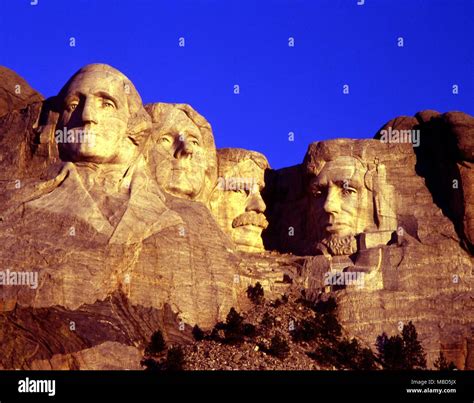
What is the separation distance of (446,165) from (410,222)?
2.22m

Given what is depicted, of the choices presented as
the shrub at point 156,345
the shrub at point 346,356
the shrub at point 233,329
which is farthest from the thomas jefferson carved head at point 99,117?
the shrub at point 346,356

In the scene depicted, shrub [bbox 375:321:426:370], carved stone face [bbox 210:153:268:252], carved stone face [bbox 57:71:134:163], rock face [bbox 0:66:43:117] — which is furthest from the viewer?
rock face [bbox 0:66:43:117]

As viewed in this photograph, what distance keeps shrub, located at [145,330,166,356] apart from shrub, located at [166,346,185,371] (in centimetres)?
40

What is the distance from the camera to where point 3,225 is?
3581cm

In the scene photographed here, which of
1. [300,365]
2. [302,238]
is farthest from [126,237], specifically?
[302,238]

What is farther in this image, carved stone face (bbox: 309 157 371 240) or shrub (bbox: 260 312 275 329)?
carved stone face (bbox: 309 157 371 240)

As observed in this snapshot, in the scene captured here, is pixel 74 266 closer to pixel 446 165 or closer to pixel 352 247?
pixel 352 247

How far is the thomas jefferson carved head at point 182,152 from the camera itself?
40.2 m

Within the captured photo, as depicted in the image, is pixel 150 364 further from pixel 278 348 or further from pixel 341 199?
pixel 341 199

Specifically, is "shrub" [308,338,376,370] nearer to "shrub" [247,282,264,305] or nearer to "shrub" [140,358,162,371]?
"shrub" [247,282,264,305]

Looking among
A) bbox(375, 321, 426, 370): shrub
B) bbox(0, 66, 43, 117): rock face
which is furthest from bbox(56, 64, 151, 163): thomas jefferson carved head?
bbox(375, 321, 426, 370): shrub

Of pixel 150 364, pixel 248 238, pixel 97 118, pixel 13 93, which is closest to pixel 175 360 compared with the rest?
pixel 150 364

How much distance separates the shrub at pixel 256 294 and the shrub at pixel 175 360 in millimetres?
4968

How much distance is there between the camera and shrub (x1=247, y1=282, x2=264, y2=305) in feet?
125
